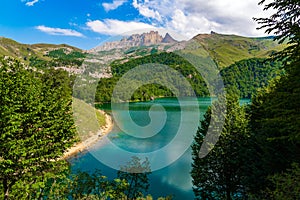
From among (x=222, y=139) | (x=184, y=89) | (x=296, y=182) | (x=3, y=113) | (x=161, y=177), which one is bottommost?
(x=161, y=177)

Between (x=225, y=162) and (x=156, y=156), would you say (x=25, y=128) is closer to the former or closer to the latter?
(x=225, y=162)

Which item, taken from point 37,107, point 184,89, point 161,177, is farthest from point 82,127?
point 184,89

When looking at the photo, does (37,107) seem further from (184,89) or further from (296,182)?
(184,89)

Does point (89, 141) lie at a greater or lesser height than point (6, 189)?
greater

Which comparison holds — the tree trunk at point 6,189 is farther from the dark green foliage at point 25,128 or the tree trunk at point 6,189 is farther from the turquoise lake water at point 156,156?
the turquoise lake water at point 156,156

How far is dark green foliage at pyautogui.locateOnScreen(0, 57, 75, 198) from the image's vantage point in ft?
37.0

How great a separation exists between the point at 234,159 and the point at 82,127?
38593 mm

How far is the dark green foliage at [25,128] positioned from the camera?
37.0ft

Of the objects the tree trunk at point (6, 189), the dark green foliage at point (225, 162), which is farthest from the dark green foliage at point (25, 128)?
the dark green foliage at point (225, 162)

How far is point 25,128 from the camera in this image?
42.3 ft

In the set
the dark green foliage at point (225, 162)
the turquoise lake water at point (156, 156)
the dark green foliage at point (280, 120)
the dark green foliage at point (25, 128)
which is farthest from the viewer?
the turquoise lake water at point (156, 156)

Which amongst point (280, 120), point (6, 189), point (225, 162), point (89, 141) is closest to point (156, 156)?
point (89, 141)

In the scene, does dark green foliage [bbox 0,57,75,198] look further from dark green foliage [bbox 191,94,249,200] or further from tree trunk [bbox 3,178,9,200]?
dark green foliage [bbox 191,94,249,200]

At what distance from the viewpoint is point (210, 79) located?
7293 inches
